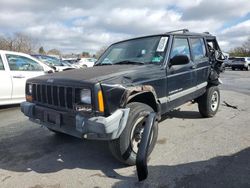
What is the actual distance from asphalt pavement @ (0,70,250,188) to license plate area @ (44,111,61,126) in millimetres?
659

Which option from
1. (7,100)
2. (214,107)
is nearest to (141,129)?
(214,107)

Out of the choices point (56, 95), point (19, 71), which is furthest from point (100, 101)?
point (19, 71)

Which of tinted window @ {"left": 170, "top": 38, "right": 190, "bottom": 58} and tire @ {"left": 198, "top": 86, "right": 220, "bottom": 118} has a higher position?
tinted window @ {"left": 170, "top": 38, "right": 190, "bottom": 58}

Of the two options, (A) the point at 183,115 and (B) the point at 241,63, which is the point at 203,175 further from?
(B) the point at 241,63

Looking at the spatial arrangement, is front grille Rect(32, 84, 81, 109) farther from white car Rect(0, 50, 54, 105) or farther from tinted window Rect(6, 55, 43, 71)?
tinted window Rect(6, 55, 43, 71)

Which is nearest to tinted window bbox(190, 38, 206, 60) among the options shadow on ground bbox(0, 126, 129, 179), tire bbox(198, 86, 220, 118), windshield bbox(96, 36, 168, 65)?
tire bbox(198, 86, 220, 118)

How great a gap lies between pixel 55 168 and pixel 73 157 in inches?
17.7

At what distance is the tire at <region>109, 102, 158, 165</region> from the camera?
3.53 m

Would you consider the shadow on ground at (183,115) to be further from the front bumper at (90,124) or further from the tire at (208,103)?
the front bumper at (90,124)

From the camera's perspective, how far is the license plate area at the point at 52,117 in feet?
12.2

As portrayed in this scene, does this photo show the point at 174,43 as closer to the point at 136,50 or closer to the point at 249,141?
the point at 136,50

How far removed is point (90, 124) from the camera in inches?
128

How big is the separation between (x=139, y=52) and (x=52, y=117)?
6.38 ft

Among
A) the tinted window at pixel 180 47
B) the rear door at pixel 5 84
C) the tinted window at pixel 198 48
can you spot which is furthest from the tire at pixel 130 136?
the rear door at pixel 5 84
